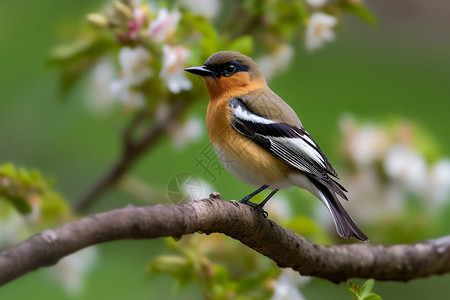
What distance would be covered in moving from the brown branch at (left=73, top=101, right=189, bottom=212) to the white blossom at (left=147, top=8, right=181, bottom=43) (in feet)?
0.89

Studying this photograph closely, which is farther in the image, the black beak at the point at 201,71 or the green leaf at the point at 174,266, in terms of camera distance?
the black beak at the point at 201,71

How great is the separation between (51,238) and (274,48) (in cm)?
119

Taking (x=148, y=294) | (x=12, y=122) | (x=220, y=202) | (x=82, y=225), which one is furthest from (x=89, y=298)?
(x=82, y=225)

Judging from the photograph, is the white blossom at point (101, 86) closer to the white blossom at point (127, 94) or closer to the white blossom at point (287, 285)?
the white blossom at point (127, 94)

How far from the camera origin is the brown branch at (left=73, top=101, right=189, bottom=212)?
1.85 m

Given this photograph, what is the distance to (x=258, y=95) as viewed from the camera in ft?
4.95

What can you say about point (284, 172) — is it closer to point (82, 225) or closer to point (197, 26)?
point (197, 26)

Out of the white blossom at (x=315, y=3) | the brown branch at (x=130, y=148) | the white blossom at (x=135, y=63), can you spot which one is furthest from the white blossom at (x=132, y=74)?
the white blossom at (x=315, y=3)

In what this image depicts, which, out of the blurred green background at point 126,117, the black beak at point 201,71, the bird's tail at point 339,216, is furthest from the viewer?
the blurred green background at point 126,117

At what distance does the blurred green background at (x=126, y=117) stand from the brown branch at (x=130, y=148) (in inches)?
4.8

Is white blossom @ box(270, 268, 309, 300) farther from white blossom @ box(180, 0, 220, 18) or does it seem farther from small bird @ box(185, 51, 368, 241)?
white blossom @ box(180, 0, 220, 18)

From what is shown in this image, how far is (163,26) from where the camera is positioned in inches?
62.4

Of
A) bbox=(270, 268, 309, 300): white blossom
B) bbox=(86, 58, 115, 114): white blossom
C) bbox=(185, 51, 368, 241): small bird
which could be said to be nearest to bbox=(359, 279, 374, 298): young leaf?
bbox=(185, 51, 368, 241): small bird

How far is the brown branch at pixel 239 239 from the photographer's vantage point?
725 mm
